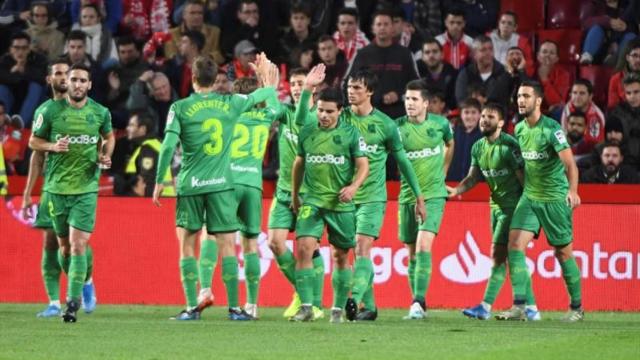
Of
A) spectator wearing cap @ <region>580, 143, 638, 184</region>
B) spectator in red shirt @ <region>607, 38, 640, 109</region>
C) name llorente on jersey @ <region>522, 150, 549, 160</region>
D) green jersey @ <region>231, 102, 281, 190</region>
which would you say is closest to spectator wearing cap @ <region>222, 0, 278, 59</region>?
spectator in red shirt @ <region>607, 38, 640, 109</region>

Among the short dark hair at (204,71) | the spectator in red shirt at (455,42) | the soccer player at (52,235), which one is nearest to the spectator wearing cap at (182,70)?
the spectator in red shirt at (455,42)

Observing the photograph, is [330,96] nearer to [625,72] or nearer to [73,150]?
[73,150]

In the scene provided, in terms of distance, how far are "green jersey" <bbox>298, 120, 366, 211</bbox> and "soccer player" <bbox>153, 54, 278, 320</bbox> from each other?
638mm

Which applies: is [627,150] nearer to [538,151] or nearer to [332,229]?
[538,151]

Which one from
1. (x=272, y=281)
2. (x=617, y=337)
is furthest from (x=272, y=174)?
(x=617, y=337)

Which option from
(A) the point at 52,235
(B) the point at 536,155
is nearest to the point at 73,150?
(A) the point at 52,235

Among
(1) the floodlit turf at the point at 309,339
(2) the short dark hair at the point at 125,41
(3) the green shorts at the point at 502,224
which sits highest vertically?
(2) the short dark hair at the point at 125,41

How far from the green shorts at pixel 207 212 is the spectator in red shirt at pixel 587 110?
6.80 m

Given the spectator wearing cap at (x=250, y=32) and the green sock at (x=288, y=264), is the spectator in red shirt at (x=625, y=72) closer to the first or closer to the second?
the spectator wearing cap at (x=250, y=32)

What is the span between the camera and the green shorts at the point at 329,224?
13.3 m

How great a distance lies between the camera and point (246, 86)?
49.2ft

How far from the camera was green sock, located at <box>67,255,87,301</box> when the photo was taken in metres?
13.4

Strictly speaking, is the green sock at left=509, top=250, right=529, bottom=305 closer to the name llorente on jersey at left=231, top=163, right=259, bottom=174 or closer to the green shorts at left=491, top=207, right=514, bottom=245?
the green shorts at left=491, top=207, right=514, bottom=245

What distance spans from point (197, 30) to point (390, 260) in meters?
5.65
